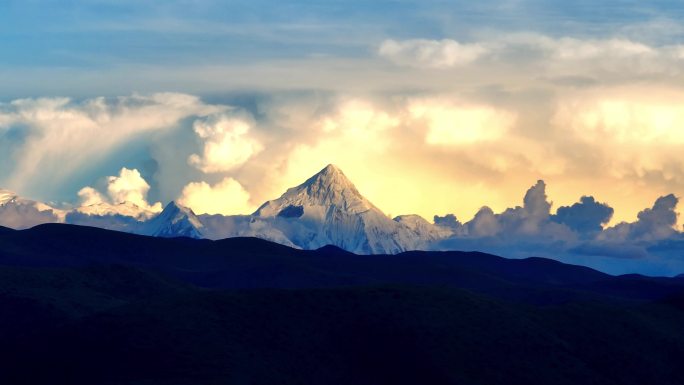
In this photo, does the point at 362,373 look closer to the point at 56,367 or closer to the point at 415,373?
the point at 415,373

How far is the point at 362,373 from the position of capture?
194 m

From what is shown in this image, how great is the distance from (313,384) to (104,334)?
116 feet

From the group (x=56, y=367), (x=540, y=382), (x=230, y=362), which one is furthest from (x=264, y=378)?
(x=540, y=382)

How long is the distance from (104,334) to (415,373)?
1937 inches

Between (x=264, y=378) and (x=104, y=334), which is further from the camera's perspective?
(x=104, y=334)

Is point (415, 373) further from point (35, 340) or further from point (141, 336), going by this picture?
point (35, 340)

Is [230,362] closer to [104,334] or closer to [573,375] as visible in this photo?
[104,334]

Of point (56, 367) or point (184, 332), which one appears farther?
point (184, 332)

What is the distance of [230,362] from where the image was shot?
188250 mm

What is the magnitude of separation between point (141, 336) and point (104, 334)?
6201 millimetres

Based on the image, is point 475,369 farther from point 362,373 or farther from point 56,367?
point 56,367

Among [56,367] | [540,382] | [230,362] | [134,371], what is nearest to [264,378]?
[230,362]

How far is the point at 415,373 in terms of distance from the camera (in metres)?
193

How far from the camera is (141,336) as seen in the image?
196 meters
